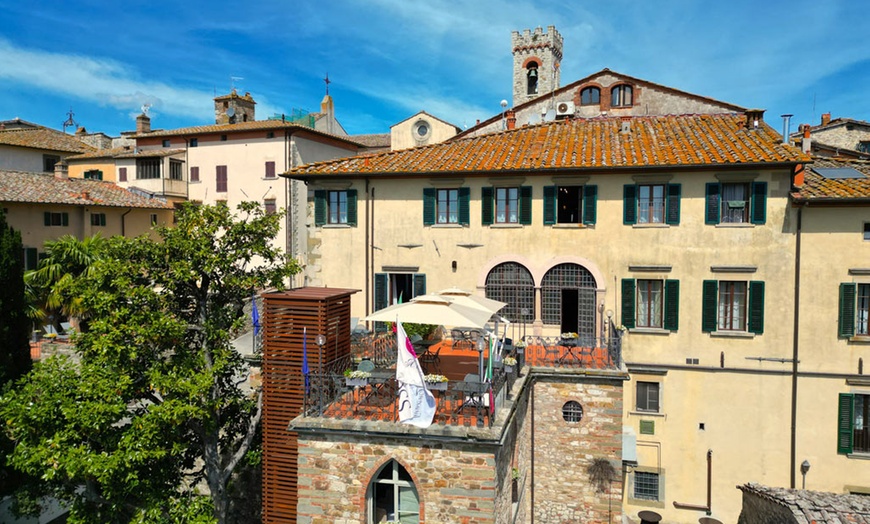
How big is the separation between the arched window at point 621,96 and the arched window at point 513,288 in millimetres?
11123

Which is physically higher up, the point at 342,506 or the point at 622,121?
the point at 622,121

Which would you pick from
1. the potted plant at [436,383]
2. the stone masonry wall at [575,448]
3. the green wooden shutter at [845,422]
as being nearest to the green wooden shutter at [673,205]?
the stone masonry wall at [575,448]

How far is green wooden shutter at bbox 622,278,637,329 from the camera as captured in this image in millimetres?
17656

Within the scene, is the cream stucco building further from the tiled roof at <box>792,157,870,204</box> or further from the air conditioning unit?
the air conditioning unit

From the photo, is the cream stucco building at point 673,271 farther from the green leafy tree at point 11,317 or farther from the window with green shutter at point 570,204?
the green leafy tree at point 11,317

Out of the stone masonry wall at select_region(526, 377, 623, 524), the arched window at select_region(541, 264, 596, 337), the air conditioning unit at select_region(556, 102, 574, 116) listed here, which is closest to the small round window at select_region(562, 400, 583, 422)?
the stone masonry wall at select_region(526, 377, 623, 524)

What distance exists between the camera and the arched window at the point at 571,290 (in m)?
18.1

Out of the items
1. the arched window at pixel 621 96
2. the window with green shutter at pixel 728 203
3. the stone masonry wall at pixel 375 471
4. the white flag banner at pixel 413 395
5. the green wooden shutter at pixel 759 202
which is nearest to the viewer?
the stone masonry wall at pixel 375 471

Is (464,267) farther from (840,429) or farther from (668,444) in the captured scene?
(840,429)

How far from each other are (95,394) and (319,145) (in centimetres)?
2765

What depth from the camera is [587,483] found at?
49.6 ft

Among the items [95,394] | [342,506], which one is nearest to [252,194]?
[95,394]

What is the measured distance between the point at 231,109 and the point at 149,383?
104ft

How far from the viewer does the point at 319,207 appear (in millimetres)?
19984
